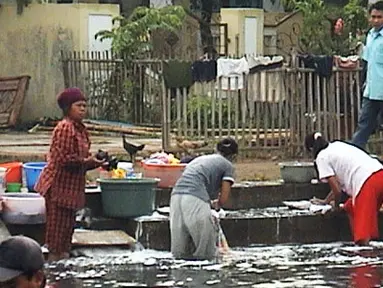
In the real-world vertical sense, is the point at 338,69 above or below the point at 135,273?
above

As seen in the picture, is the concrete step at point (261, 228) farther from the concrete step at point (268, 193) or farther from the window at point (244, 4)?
the window at point (244, 4)

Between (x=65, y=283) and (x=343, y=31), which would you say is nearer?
(x=65, y=283)

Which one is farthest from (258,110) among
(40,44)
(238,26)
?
(238,26)

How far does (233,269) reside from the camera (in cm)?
1072

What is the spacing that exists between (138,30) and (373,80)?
31.3ft

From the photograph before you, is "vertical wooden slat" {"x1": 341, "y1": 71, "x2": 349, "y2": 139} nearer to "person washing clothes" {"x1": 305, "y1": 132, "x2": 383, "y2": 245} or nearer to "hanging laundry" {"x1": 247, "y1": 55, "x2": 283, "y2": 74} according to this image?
"hanging laundry" {"x1": 247, "y1": 55, "x2": 283, "y2": 74}

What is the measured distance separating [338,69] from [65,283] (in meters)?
7.88

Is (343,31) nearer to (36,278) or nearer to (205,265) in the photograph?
(205,265)

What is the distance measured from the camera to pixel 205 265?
1078cm

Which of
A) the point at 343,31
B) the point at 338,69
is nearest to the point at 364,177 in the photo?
the point at 338,69

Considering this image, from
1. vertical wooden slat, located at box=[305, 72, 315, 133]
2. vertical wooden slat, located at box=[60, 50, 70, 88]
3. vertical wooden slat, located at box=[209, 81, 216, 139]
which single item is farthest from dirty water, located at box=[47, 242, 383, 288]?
vertical wooden slat, located at box=[60, 50, 70, 88]

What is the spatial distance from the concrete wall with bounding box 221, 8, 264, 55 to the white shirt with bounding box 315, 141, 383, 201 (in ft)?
49.8

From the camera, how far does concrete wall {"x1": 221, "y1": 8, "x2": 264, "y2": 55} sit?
26875 millimetres

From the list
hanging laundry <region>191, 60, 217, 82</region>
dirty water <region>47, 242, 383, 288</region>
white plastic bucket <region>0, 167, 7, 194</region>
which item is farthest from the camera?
hanging laundry <region>191, 60, 217, 82</region>
